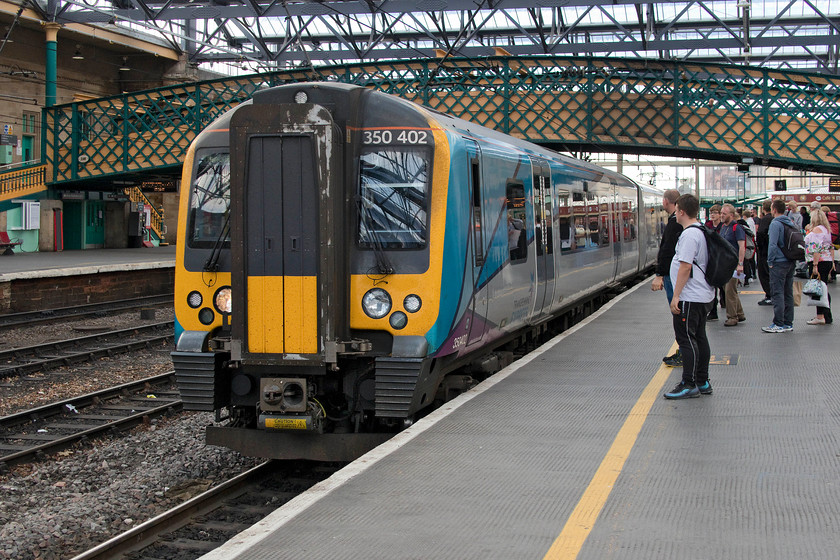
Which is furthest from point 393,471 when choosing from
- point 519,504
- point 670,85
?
point 670,85

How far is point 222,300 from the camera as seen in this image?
24.7 feet

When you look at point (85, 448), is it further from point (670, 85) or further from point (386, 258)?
point (670, 85)

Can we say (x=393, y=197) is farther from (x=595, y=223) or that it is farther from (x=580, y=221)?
(x=595, y=223)

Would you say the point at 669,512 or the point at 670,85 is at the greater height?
the point at 670,85

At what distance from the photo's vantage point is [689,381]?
26.3 feet

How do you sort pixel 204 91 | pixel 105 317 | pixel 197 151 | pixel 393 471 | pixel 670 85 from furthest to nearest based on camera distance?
1. pixel 204 91
2. pixel 670 85
3. pixel 105 317
4. pixel 197 151
5. pixel 393 471

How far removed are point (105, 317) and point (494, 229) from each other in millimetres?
14606

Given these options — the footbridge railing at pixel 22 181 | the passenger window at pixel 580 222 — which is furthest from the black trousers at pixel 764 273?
the footbridge railing at pixel 22 181

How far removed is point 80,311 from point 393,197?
16006mm

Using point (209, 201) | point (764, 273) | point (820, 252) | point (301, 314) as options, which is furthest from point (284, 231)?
point (764, 273)

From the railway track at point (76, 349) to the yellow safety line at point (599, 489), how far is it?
9.28 meters

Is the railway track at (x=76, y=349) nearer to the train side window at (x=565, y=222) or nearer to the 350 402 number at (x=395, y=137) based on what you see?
the train side window at (x=565, y=222)

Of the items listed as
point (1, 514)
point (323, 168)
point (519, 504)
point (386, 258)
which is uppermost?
point (323, 168)

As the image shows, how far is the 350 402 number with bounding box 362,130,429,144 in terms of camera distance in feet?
24.3
